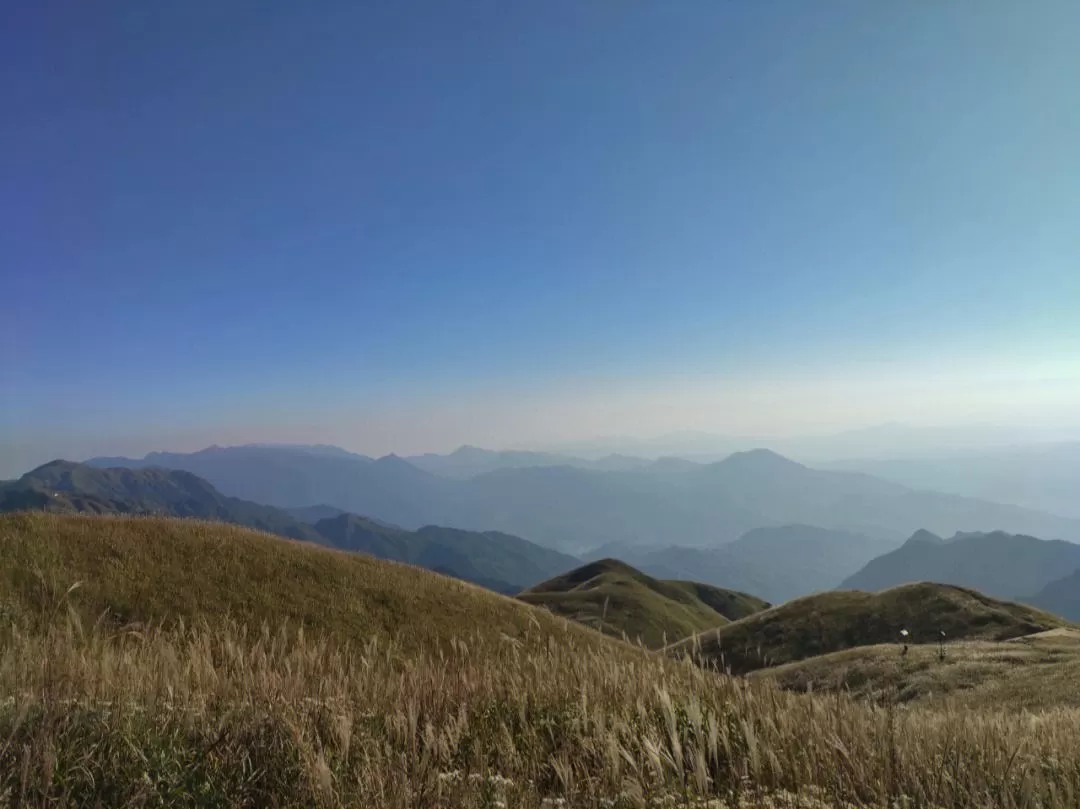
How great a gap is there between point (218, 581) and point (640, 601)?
95412mm

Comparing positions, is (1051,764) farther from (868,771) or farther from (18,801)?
(18,801)

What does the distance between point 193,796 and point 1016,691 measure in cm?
3588

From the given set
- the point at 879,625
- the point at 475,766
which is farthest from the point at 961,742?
the point at 879,625

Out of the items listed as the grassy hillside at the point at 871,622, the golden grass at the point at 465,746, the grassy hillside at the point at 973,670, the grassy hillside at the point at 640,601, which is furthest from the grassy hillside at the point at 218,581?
the grassy hillside at the point at 640,601

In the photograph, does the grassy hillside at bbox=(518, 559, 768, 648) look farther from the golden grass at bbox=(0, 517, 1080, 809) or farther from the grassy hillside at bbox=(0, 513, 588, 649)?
the golden grass at bbox=(0, 517, 1080, 809)

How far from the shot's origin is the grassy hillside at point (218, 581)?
19.5 meters

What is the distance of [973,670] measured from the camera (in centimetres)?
3425

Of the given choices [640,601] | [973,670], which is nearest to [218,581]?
[973,670]

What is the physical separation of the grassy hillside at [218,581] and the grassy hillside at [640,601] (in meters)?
54.3

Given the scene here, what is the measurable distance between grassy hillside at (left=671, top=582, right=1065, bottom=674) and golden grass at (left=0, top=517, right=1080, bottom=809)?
53.4m

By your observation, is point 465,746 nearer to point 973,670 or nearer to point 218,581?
point 218,581

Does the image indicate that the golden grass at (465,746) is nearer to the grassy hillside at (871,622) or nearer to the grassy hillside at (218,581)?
the grassy hillside at (218,581)

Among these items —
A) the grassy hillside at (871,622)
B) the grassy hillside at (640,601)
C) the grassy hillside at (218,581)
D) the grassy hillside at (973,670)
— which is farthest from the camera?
the grassy hillside at (640,601)

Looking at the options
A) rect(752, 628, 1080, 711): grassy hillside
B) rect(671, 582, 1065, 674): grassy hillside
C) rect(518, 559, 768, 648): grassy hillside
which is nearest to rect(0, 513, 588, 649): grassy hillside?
rect(752, 628, 1080, 711): grassy hillside
